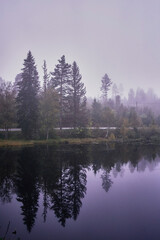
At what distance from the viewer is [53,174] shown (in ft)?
54.4

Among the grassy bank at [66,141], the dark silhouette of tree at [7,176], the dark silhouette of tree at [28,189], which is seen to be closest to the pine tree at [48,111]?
the grassy bank at [66,141]

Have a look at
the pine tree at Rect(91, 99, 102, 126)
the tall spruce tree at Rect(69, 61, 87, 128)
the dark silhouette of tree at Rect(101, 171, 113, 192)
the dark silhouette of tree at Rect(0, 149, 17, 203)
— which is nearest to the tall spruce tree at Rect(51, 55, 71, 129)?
the tall spruce tree at Rect(69, 61, 87, 128)

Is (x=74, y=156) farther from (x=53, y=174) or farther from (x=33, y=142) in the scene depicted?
(x=33, y=142)

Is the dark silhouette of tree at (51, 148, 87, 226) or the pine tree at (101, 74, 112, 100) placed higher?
the pine tree at (101, 74, 112, 100)

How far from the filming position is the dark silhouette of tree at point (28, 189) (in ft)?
32.5

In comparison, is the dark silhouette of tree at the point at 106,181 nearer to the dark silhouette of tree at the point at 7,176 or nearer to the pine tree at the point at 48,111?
the dark silhouette of tree at the point at 7,176

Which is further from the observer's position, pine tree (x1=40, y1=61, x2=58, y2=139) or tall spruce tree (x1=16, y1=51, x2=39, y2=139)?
pine tree (x1=40, y1=61, x2=58, y2=139)

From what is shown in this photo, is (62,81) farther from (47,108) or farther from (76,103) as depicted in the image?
(47,108)

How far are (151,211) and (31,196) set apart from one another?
7813 mm

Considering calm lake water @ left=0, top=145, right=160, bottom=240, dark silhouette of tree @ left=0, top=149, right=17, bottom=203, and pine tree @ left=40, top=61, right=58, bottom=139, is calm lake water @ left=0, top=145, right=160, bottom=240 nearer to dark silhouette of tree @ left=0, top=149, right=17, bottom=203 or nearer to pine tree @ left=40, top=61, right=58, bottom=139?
dark silhouette of tree @ left=0, top=149, right=17, bottom=203

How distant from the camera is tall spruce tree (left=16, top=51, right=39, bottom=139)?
107 feet

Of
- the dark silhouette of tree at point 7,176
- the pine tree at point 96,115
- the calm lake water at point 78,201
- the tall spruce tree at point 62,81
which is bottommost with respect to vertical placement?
the calm lake water at point 78,201

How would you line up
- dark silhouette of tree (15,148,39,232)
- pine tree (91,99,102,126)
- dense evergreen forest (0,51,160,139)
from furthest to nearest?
pine tree (91,99,102,126) → dense evergreen forest (0,51,160,139) → dark silhouette of tree (15,148,39,232)

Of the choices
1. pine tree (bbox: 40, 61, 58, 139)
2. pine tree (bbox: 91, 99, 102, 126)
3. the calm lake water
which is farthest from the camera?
pine tree (bbox: 91, 99, 102, 126)
